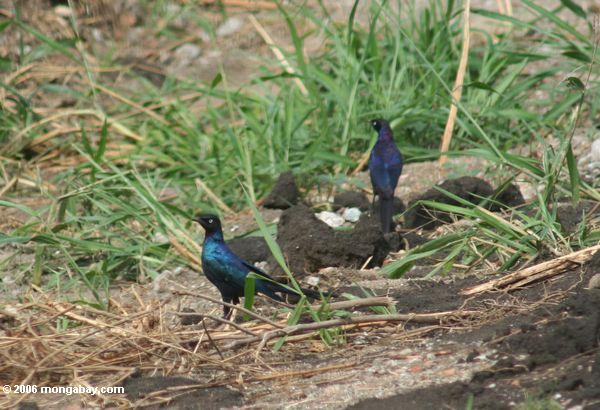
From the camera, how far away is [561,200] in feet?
16.7

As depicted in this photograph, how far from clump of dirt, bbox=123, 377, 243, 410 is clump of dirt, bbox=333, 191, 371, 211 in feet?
7.66

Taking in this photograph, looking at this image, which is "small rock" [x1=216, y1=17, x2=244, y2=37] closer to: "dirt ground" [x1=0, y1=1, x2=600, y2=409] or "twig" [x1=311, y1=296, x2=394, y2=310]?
"dirt ground" [x1=0, y1=1, x2=600, y2=409]

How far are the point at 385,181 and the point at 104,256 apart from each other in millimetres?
1436

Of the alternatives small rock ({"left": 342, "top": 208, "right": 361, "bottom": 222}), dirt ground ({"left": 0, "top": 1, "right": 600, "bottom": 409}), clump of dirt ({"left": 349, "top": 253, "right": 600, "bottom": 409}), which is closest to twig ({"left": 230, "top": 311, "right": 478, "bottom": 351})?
dirt ground ({"left": 0, "top": 1, "right": 600, "bottom": 409})

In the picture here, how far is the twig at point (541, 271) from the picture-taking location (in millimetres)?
3832

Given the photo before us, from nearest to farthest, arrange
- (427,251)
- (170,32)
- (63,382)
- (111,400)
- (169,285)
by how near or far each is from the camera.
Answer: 1. (111,400)
2. (63,382)
3. (427,251)
4. (169,285)
5. (170,32)

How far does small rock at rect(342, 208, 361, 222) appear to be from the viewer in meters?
5.57

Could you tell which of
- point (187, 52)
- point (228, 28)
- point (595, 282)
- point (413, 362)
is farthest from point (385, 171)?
point (228, 28)

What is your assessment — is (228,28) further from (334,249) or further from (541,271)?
(541,271)

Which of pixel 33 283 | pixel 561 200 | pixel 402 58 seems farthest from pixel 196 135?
pixel 561 200

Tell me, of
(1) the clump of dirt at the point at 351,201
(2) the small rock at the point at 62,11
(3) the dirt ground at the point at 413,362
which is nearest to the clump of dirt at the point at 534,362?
(3) the dirt ground at the point at 413,362

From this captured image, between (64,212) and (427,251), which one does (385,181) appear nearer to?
(427,251)

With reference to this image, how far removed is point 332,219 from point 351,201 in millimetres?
189

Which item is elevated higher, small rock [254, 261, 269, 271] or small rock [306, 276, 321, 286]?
small rock [306, 276, 321, 286]
